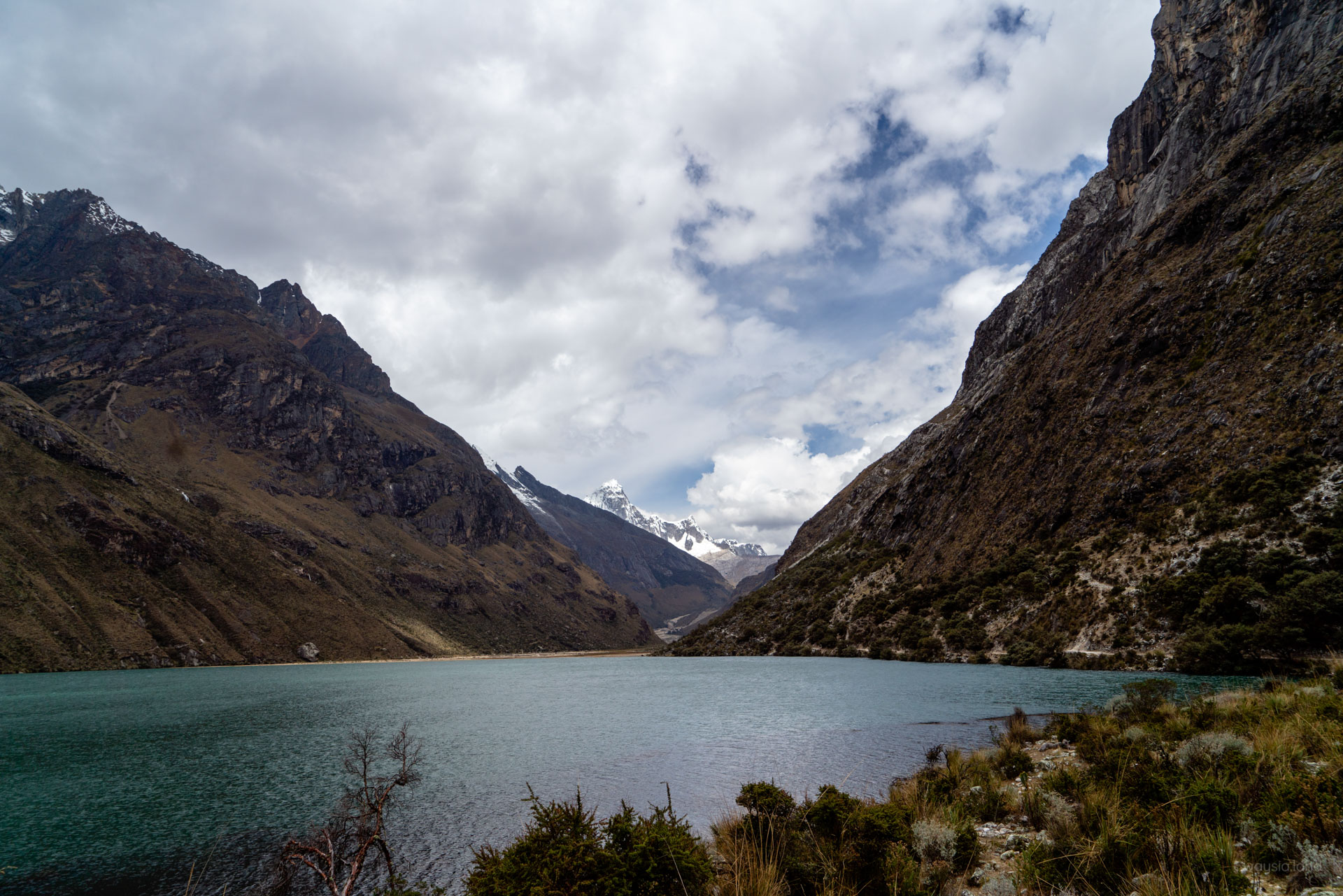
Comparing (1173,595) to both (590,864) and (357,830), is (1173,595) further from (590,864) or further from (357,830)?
(590,864)

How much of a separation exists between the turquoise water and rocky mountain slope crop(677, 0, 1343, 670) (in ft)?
41.7

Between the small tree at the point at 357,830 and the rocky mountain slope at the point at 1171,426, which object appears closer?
the small tree at the point at 357,830

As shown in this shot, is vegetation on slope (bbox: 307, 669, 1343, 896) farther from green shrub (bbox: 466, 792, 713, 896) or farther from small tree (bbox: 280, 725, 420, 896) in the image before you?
small tree (bbox: 280, 725, 420, 896)

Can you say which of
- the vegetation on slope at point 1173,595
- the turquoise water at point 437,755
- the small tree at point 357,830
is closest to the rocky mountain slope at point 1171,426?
the vegetation on slope at point 1173,595

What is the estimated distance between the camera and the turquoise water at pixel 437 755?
822 inches

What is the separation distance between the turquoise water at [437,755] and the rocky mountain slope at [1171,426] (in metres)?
12.7

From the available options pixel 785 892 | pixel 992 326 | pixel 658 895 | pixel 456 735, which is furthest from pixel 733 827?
pixel 992 326

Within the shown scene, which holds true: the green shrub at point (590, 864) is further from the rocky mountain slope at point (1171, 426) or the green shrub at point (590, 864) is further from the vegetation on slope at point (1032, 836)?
the rocky mountain slope at point (1171, 426)

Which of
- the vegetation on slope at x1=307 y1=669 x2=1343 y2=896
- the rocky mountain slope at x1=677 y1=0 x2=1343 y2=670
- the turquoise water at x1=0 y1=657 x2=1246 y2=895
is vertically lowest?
the turquoise water at x1=0 y1=657 x2=1246 y2=895

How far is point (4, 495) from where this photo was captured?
5497 inches

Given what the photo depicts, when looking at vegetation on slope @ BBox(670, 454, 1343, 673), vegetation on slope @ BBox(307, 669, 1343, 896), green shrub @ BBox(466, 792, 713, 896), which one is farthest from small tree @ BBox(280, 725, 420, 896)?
vegetation on slope @ BBox(670, 454, 1343, 673)

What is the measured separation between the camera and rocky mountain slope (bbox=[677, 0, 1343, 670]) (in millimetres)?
54062

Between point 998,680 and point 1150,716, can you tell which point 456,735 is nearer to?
point 1150,716

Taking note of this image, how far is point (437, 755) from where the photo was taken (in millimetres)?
35094
